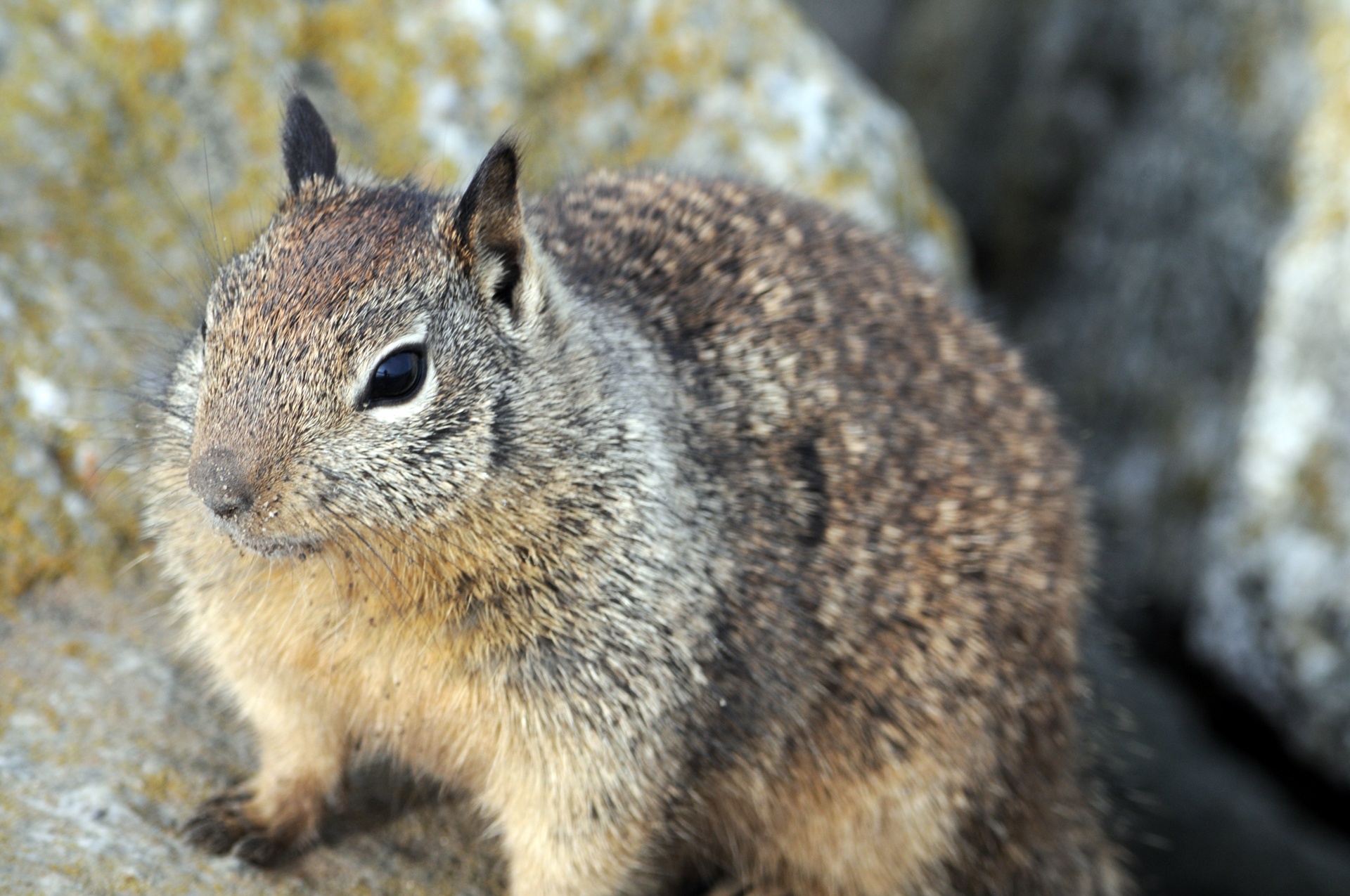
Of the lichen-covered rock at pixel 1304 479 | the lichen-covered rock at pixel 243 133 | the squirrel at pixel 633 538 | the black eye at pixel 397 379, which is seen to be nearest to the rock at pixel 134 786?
the squirrel at pixel 633 538

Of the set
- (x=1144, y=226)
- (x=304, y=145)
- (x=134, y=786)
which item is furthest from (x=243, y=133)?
(x=1144, y=226)

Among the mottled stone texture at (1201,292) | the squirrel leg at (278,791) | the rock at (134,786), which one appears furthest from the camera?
the mottled stone texture at (1201,292)

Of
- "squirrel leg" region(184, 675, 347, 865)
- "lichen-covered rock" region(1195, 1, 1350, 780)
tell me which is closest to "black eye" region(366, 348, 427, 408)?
"squirrel leg" region(184, 675, 347, 865)

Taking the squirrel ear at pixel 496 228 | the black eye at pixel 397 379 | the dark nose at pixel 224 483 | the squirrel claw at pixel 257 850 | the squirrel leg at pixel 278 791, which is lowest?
the squirrel claw at pixel 257 850

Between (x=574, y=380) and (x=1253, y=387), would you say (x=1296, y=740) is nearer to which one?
(x=1253, y=387)

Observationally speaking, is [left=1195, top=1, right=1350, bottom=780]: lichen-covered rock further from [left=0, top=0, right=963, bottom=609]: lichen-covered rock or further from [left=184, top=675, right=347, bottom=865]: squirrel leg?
[left=184, top=675, right=347, bottom=865]: squirrel leg

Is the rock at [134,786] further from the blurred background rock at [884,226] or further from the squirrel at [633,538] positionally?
the squirrel at [633,538]

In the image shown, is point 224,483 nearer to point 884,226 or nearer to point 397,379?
point 397,379
